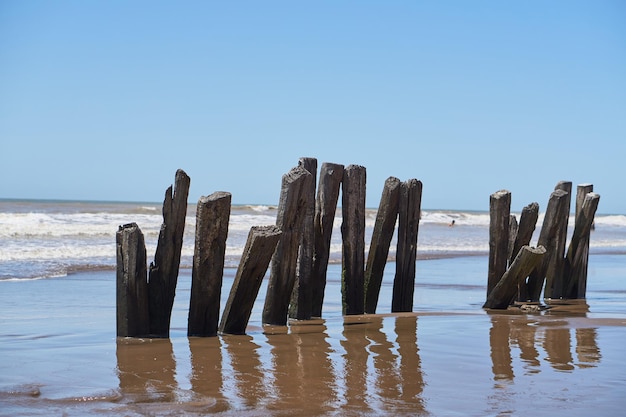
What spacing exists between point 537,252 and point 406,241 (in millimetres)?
1582

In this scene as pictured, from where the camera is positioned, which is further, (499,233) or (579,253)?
(579,253)

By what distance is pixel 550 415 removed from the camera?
434 centimetres

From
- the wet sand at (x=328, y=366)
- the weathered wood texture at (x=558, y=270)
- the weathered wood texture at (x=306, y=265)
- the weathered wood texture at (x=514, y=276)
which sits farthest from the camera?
the weathered wood texture at (x=558, y=270)

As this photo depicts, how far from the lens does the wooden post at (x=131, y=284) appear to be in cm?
650

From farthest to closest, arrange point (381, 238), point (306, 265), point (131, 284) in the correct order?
point (381, 238), point (306, 265), point (131, 284)

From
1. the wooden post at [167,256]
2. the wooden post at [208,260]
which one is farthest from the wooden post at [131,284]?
the wooden post at [208,260]

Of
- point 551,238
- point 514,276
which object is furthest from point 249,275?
point 551,238

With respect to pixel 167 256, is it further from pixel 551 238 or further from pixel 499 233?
pixel 551 238

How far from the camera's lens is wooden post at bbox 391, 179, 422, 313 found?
8.88 meters

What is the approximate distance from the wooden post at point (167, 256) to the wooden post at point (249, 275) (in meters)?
0.59

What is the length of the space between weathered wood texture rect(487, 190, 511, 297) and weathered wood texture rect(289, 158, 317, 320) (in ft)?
8.35

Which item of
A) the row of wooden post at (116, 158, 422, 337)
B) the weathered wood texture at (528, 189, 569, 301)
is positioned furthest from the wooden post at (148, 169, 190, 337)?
the weathered wood texture at (528, 189, 569, 301)

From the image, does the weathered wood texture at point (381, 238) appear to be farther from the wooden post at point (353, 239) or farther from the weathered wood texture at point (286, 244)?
the weathered wood texture at point (286, 244)

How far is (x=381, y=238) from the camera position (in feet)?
29.0
